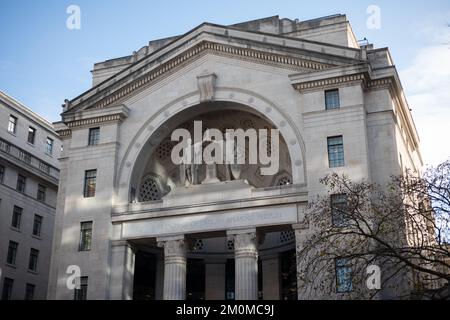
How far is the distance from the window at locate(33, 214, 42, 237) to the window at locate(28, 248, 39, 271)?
1.58 meters

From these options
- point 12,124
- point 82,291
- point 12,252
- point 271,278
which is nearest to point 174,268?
point 82,291

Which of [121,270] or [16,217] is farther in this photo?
[16,217]

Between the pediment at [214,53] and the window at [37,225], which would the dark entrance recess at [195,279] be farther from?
the window at [37,225]

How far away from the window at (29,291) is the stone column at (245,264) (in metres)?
25.6

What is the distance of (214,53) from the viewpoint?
4038 centimetres

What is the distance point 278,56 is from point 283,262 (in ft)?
46.2

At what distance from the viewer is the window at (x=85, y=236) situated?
38.7 meters

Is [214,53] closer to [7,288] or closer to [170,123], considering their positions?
[170,123]

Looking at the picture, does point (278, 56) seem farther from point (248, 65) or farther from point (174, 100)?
point (174, 100)

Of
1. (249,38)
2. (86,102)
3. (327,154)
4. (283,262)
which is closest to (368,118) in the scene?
(327,154)

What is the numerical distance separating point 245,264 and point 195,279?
36.4 ft

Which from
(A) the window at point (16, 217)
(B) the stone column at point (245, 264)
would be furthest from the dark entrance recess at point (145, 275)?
(A) the window at point (16, 217)

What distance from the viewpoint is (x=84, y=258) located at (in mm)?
38094

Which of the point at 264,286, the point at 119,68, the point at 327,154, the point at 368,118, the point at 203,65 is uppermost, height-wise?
the point at 119,68
